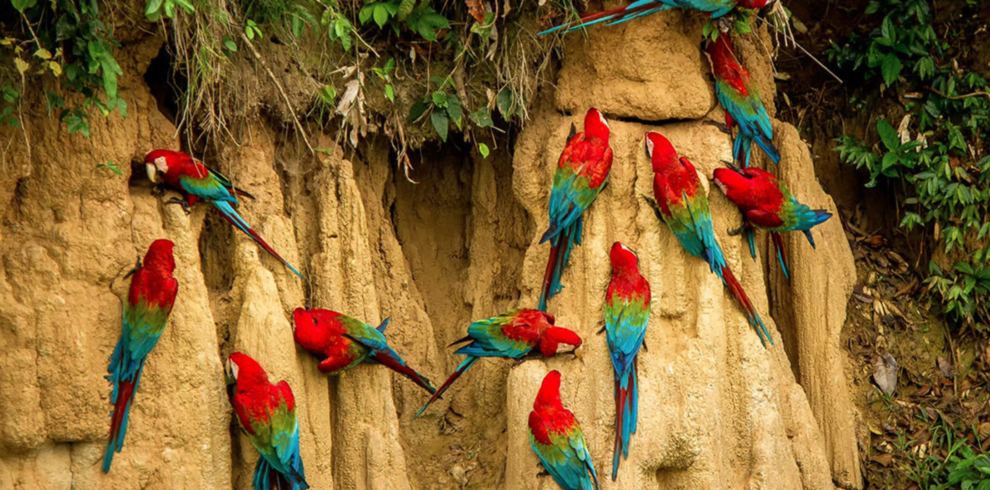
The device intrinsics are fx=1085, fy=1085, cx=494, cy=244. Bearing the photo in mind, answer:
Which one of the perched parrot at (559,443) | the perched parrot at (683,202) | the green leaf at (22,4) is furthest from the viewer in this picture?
the perched parrot at (683,202)

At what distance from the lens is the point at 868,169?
549cm

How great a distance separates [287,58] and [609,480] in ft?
7.02

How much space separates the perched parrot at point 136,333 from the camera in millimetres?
3830

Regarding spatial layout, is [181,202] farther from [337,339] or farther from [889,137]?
[889,137]

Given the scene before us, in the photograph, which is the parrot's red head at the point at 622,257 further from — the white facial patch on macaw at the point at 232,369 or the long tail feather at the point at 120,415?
the long tail feather at the point at 120,415

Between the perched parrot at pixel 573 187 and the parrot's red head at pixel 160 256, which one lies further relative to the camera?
the perched parrot at pixel 573 187

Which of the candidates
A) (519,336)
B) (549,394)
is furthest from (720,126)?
(549,394)

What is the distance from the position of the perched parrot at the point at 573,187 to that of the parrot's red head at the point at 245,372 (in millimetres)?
1223

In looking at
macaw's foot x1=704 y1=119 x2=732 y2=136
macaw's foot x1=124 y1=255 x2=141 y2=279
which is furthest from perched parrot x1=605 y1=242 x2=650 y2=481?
macaw's foot x1=124 y1=255 x2=141 y2=279

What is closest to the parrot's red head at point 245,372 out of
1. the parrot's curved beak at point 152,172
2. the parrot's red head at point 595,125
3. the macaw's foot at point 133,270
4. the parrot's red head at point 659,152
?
the macaw's foot at point 133,270

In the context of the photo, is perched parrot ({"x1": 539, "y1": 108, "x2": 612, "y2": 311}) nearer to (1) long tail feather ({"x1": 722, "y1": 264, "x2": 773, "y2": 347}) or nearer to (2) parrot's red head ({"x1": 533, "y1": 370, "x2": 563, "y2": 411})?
(2) parrot's red head ({"x1": 533, "y1": 370, "x2": 563, "y2": 411})

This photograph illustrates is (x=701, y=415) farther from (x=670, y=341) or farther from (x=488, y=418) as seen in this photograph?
(x=488, y=418)

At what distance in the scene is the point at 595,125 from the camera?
4508 millimetres

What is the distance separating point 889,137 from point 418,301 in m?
2.45
